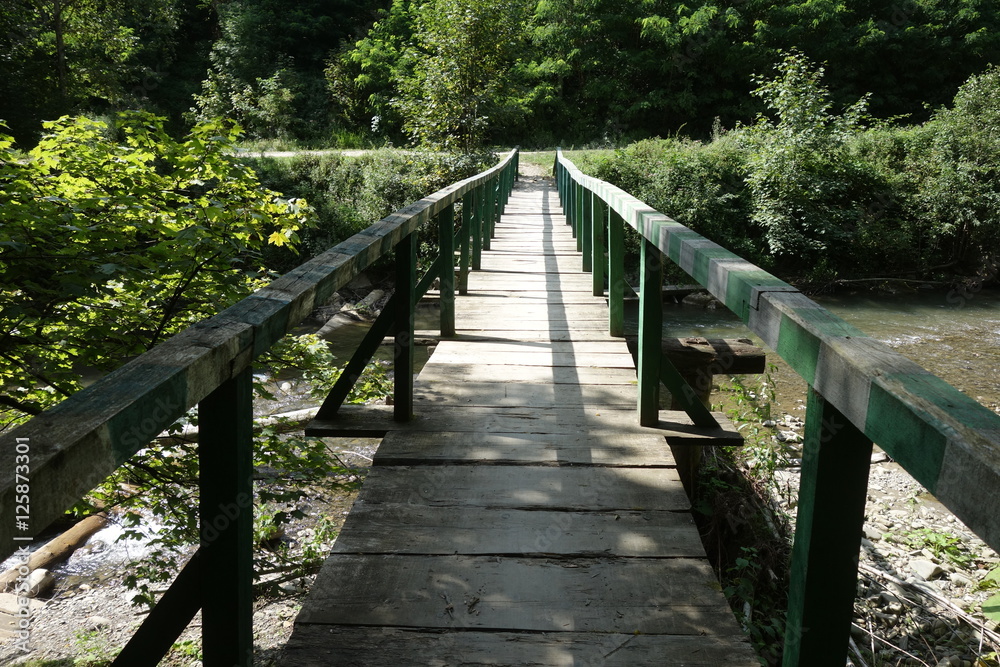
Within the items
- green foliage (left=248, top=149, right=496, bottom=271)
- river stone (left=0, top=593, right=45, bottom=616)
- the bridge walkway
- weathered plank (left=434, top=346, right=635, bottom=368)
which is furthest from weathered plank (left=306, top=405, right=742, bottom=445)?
green foliage (left=248, top=149, right=496, bottom=271)

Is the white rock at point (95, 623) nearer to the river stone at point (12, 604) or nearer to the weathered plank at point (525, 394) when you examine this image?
the river stone at point (12, 604)

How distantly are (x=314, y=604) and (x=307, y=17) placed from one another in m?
37.2

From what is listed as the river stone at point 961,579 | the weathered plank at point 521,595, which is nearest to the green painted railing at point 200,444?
the weathered plank at point 521,595

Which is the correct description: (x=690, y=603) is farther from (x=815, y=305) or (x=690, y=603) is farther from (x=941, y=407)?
(x=941, y=407)

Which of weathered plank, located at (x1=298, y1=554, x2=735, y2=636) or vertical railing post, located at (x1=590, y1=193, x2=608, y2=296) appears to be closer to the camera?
weathered plank, located at (x1=298, y1=554, x2=735, y2=636)

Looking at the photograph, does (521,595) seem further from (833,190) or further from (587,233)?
(833,190)

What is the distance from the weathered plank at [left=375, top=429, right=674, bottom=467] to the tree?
502 inches

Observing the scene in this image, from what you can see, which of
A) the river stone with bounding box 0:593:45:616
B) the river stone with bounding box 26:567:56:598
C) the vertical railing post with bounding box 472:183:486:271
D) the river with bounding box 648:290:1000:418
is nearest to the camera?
the river stone with bounding box 0:593:45:616

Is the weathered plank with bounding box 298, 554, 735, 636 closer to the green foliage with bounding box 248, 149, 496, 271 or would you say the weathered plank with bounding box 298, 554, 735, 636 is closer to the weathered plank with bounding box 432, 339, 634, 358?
the weathered plank with bounding box 432, 339, 634, 358

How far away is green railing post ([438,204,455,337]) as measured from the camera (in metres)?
4.19

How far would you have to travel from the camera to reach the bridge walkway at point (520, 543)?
1757 mm

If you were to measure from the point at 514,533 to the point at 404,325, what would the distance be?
1049 mm

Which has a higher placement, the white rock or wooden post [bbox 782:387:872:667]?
wooden post [bbox 782:387:872:667]

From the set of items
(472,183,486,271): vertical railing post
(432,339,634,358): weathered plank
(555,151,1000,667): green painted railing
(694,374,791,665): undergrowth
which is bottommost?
(694,374,791,665): undergrowth
